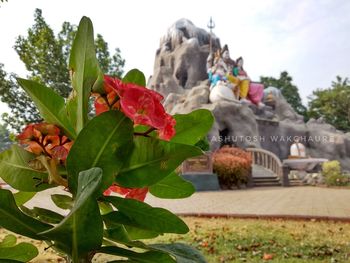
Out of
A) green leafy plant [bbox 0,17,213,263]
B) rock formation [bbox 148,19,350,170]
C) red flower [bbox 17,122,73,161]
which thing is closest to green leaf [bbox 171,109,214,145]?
green leafy plant [bbox 0,17,213,263]

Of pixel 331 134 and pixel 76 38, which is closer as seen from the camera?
pixel 76 38

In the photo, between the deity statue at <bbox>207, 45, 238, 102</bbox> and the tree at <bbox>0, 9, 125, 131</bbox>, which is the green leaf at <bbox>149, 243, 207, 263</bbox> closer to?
the tree at <bbox>0, 9, 125, 131</bbox>

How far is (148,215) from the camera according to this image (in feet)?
2.17

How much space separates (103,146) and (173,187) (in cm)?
28

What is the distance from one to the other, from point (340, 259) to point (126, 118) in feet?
12.7

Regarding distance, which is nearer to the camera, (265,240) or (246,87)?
(265,240)

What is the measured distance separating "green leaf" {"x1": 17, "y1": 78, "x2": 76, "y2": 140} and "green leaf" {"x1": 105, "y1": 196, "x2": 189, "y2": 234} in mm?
172

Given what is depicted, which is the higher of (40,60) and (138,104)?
(40,60)

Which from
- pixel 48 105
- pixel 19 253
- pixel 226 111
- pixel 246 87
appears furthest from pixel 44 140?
pixel 246 87

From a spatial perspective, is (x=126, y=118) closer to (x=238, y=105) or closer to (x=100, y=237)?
(x=100, y=237)

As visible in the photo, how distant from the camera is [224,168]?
13.7 m

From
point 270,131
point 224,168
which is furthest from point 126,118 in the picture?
point 270,131

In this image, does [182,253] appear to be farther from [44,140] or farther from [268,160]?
[268,160]

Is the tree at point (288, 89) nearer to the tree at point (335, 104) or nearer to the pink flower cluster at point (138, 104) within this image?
the tree at point (335, 104)
